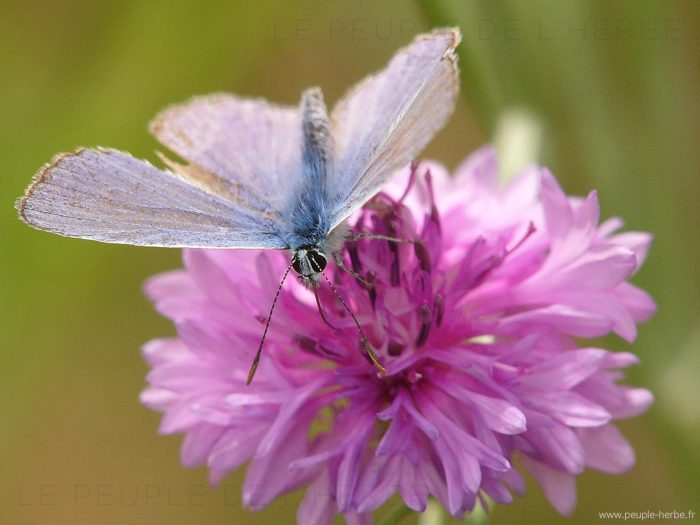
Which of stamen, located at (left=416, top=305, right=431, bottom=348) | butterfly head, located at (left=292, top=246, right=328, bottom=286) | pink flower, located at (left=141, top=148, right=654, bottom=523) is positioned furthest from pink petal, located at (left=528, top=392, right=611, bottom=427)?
butterfly head, located at (left=292, top=246, right=328, bottom=286)

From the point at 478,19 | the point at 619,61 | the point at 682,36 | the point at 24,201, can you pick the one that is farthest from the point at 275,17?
the point at 24,201

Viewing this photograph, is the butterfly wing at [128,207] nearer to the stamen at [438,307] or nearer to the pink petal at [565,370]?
the stamen at [438,307]

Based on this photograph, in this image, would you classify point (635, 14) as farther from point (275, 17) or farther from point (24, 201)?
point (24, 201)

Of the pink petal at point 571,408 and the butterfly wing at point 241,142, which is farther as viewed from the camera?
the butterfly wing at point 241,142

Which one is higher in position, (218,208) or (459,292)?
(218,208)

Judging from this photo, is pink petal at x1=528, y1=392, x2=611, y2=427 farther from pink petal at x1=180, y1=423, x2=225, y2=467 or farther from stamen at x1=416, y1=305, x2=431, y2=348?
pink petal at x1=180, y1=423, x2=225, y2=467

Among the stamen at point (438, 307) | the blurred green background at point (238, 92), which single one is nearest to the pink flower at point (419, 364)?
the stamen at point (438, 307)

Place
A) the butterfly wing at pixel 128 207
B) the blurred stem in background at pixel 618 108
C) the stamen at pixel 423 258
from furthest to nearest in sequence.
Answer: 1. the blurred stem in background at pixel 618 108
2. the stamen at pixel 423 258
3. the butterfly wing at pixel 128 207

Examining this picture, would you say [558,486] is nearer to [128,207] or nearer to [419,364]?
[419,364]
